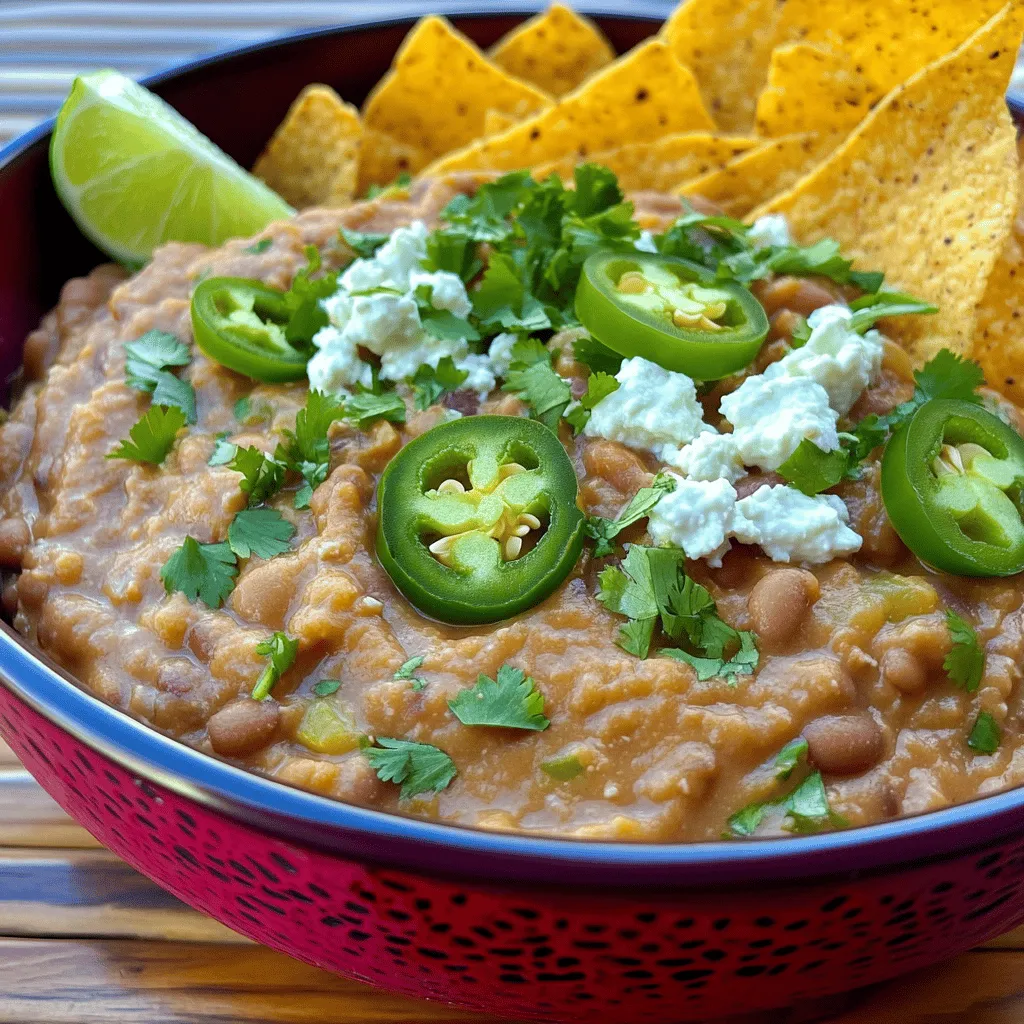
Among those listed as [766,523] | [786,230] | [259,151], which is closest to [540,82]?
[259,151]

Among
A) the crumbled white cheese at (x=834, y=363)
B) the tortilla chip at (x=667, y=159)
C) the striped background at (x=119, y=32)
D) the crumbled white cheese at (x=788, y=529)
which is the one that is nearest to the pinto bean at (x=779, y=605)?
the crumbled white cheese at (x=788, y=529)

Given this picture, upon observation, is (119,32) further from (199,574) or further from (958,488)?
(958,488)

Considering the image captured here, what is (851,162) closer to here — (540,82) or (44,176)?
(540,82)

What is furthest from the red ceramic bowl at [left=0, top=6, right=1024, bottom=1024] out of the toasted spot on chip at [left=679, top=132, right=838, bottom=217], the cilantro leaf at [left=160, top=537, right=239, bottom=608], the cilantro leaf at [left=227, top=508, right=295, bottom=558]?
the toasted spot on chip at [left=679, top=132, right=838, bottom=217]

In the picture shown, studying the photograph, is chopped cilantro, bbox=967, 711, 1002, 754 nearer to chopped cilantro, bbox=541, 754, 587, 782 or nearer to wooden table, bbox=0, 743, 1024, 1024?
wooden table, bbox=0, 743, 1024, 1024

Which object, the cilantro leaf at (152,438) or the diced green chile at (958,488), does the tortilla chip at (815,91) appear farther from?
the cilantro leaf at (152,438)
